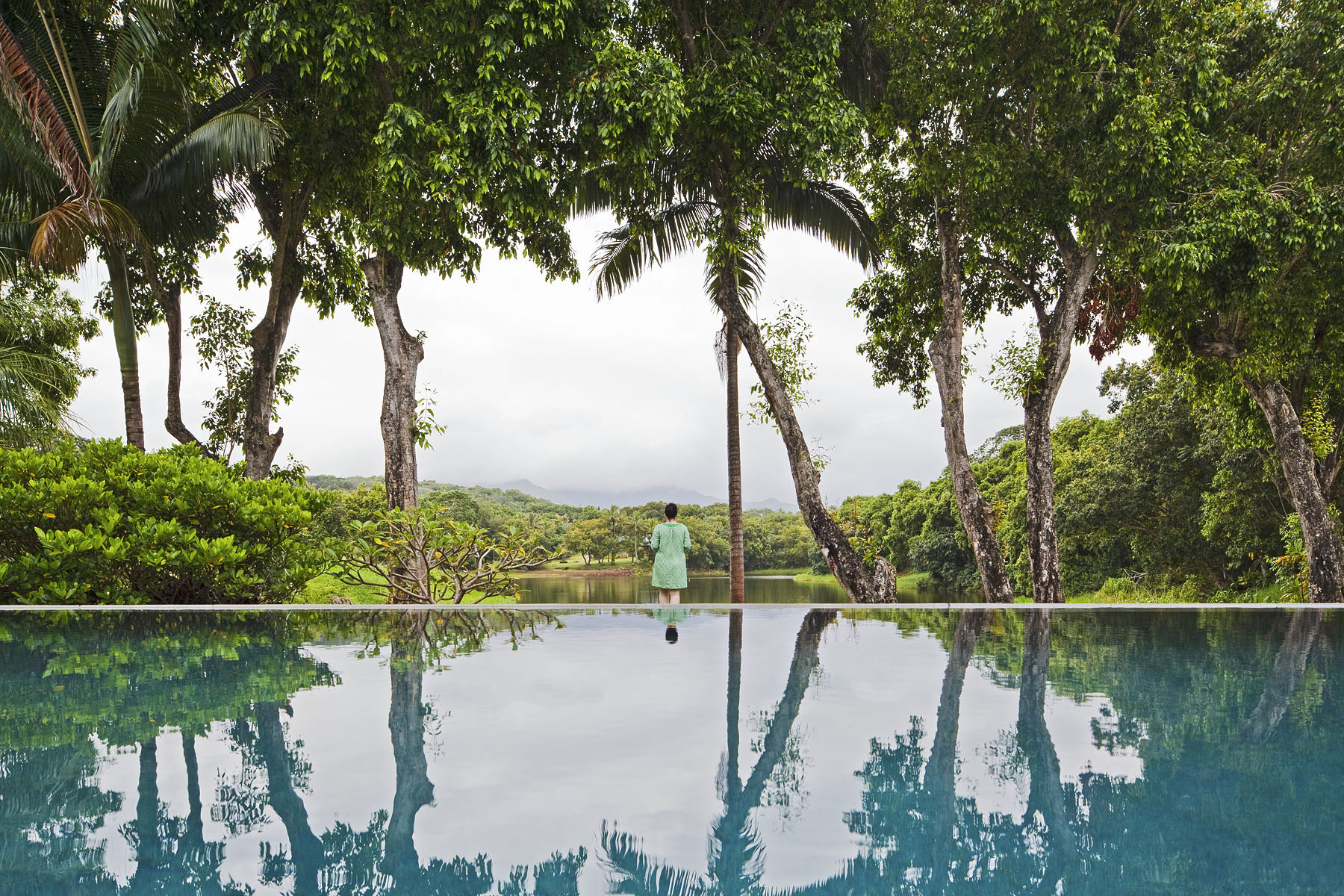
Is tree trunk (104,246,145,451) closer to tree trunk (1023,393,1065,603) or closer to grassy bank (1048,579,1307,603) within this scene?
tree trunk (1023,393,1065,603)

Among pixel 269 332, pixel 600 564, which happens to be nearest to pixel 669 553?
pixel 269 332

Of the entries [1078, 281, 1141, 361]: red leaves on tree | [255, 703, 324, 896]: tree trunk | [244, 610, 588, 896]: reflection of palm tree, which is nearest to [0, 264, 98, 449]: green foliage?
[255, 703, 324, 896]: tree trunk

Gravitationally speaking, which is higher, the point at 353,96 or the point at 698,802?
the point at 353,96

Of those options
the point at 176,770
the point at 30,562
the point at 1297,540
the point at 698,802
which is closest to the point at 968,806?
the point at 698,802

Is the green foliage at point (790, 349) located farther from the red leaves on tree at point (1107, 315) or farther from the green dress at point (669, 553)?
the red leaves on tree at point (1107, 315)

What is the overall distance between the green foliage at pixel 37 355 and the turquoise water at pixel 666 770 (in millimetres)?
11749

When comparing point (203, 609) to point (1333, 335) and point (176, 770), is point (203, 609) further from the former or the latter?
point (1333, 335)

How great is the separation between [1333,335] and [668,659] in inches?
513

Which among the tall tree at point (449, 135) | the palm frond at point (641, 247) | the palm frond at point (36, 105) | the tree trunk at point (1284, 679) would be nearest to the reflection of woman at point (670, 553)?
the tall tree at point (449, 135)

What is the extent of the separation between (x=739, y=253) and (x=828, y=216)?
196 centimetres

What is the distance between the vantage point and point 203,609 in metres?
7.74

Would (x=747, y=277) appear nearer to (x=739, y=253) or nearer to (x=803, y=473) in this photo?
(x=739, y=253)

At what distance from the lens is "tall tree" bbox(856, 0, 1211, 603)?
10656mm

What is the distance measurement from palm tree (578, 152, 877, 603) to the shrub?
635 cm
